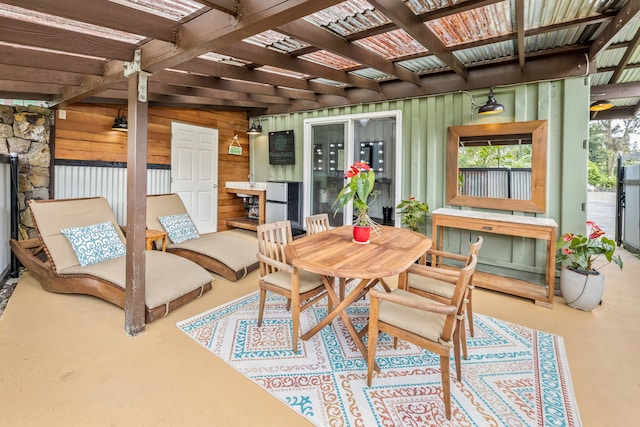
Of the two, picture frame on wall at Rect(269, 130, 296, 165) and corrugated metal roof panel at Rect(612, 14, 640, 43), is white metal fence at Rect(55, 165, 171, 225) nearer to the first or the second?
picture frame on wall at Rect(269, 130, 296, 165)

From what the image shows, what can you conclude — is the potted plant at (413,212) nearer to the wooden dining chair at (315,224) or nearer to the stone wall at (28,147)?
the wooden dining chair at (315,224)

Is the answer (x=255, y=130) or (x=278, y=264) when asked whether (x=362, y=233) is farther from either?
(x=255, y=130)

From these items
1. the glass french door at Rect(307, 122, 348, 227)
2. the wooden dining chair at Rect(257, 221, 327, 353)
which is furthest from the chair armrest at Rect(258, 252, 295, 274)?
the glass french door at Rect(307, 122, 348, 227)

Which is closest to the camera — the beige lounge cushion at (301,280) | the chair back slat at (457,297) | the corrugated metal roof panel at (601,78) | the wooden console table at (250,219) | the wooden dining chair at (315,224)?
the chair back slat at (457,297)

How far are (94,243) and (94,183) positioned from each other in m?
1.84

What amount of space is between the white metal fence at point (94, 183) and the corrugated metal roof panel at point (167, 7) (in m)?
3.64

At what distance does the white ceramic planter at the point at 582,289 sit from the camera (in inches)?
119

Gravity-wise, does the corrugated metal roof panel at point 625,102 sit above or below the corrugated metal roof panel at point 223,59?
above

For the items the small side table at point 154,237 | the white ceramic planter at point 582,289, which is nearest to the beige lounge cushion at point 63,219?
the small side table at point 154,237

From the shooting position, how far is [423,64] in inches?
149

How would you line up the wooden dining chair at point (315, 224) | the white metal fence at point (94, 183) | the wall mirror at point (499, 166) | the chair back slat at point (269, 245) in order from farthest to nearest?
the white metal fence at point (94, 183)
the wall mirror at point (499, 166)
the wooden dining chair at point (315, 224)
the chair back slat at point (269, 245)

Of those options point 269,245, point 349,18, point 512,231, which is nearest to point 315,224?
point 269,245

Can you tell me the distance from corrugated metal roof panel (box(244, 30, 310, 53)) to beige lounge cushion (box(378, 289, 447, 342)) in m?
2.36

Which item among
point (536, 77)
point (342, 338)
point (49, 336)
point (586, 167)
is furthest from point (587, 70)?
point (49, 336)
